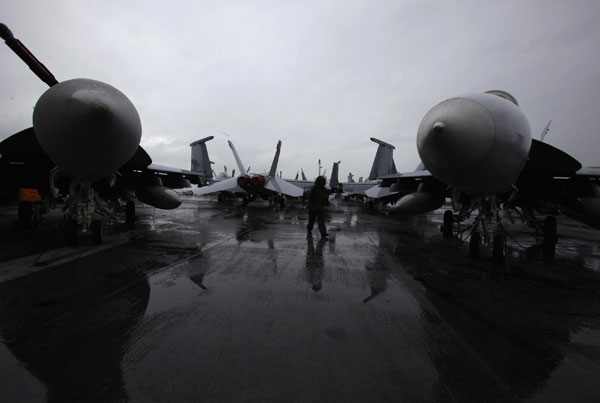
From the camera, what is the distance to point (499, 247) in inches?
191

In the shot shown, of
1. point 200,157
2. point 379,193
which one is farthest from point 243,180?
point 200,157

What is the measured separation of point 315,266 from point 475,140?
9.27 ft

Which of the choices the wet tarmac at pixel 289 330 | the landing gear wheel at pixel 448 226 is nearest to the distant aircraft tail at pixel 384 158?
the landing gear wheel at pixel 448 226

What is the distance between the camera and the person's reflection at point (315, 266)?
3729 millimetres

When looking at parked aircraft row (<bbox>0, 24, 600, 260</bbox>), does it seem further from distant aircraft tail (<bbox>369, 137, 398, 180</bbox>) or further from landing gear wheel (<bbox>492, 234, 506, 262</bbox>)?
distant aircraft tail (<bbox>369, 137, 398, 180</bbox>)

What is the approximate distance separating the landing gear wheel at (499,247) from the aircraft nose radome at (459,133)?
5.91 ft

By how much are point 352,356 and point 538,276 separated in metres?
4.00

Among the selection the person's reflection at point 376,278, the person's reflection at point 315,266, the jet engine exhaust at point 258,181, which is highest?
the jet engine exhaust at point 258,181

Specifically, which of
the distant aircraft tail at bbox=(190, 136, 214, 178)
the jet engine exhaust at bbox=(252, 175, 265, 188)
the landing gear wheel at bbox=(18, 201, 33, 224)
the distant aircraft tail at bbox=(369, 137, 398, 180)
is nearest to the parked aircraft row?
the landing gear wheel at bbox=(18, 201, 33, 224)

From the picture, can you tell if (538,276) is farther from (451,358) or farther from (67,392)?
(67,392)

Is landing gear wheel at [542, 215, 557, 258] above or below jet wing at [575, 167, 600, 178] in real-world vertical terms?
Result: below

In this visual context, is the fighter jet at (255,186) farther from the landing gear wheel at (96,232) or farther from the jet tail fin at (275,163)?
the landing gear wheel at (96,232)

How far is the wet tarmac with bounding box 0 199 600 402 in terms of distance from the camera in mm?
1728

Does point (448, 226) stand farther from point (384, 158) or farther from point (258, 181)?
point (384, 158)
